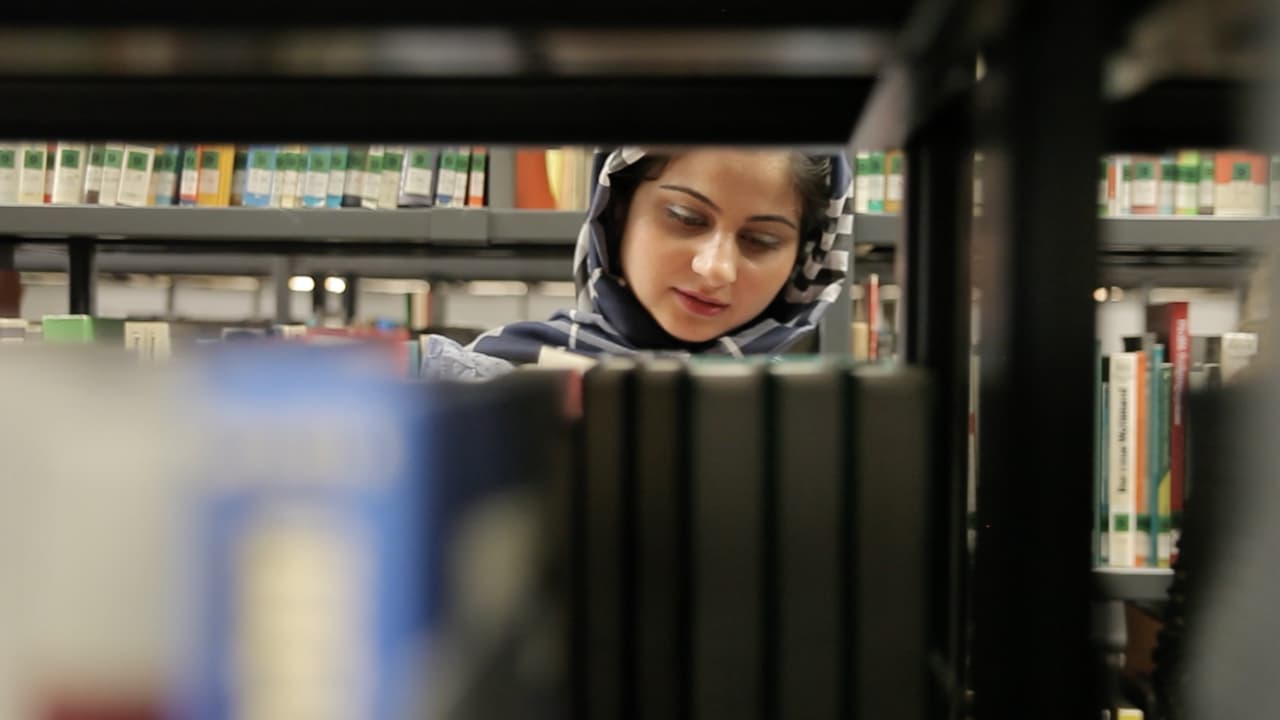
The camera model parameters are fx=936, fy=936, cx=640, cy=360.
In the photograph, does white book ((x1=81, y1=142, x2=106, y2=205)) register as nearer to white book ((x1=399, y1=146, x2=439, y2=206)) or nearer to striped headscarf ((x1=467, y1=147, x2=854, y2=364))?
white book ((x1=399, y1=146, x2=439, y2=206))

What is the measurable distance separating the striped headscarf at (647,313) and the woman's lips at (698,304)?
43 mm

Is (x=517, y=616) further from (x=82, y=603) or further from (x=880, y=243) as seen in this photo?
(x=880, y=243)

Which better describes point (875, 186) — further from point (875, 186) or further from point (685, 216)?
point (685, 216)

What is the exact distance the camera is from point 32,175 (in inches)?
72.1

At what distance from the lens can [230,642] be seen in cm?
26

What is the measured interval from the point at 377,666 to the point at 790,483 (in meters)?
0.28

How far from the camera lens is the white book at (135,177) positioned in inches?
71.4

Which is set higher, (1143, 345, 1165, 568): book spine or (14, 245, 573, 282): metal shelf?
(14, 245, 573, 282): metal shelf

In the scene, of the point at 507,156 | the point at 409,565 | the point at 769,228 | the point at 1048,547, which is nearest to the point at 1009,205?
the point at 1048,547

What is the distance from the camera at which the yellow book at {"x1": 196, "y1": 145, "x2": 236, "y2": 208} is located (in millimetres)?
1824

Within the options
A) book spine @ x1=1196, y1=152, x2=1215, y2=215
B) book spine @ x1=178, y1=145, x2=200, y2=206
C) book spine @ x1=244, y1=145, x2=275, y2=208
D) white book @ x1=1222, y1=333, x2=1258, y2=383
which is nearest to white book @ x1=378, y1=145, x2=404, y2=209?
book spine @ x1=244, y1=145, x2=275, y2=208

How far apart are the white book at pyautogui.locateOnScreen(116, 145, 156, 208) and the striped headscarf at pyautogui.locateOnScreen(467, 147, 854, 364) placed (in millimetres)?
1060

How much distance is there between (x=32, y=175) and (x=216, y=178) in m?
0.36

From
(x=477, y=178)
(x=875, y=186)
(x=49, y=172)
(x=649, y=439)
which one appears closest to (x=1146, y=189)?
(x=875, y=186)
